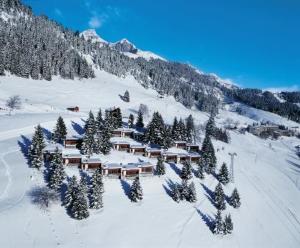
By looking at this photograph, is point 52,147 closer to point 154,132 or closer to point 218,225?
point 154,132

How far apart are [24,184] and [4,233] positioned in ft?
44.9

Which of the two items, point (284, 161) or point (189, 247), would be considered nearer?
point (189, 247)

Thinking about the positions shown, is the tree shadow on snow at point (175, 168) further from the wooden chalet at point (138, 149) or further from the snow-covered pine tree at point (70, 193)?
the snow-covered pine tree at point (70, 193)

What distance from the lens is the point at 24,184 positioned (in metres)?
58.9

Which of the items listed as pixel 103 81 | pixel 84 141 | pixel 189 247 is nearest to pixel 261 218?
pixel 189 247

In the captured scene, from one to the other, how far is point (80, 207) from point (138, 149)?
29484 millimetres

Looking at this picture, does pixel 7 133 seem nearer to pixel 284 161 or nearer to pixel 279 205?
pixel 279 205

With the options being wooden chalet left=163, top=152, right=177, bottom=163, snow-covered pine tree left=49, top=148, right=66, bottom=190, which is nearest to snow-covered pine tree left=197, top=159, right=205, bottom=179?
wooden chalet left=163, top=152, right=177, bottom=163

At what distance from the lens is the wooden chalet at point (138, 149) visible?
80125 mm

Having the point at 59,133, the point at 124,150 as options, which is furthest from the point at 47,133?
the point at 124,150

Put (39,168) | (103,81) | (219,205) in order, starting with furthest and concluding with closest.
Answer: (103,81)
(219,205)
(39,168)

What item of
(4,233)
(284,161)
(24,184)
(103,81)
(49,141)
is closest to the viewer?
(4,233)

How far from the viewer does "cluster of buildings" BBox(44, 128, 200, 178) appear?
222 feet

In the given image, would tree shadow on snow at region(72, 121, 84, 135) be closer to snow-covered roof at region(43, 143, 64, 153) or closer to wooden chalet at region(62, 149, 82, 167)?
Answer: snow-covered roof at region(43, 143, 64, 153)
